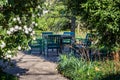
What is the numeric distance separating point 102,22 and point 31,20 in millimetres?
1631

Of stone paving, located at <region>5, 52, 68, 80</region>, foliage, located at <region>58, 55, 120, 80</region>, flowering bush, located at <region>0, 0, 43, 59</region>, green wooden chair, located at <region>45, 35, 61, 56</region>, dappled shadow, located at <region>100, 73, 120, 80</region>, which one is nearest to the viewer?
flowering bush, located at <region>0, 0, 43, 59</region>

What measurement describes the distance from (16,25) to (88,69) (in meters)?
2.78

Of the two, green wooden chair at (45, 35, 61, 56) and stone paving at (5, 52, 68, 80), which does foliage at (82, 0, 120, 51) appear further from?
green wooden chair at (45, 35, 61, 56)

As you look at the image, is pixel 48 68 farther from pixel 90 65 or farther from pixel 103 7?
pixel 103 7

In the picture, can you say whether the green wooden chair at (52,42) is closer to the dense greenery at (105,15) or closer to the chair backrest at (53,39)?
the chair backrest at (53,39)

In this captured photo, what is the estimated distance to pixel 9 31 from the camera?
24.2 ft

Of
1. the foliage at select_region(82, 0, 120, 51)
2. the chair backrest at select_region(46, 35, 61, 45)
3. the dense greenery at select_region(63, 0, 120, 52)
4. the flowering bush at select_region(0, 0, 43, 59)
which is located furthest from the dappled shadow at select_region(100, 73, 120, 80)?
the chair backrest at select_region(46, 35, 61, 45)

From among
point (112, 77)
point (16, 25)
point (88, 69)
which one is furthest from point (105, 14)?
point (88, 69)

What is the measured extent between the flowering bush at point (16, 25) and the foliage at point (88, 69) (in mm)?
2098

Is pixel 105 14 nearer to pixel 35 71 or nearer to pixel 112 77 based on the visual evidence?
pixel 112 77

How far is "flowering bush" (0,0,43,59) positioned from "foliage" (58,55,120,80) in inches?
82.6

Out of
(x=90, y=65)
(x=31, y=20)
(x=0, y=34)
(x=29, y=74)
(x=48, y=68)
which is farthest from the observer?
(x=48, y=68)

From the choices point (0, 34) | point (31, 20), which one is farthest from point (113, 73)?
point (0, 34)

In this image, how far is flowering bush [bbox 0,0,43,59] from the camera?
291 inches
